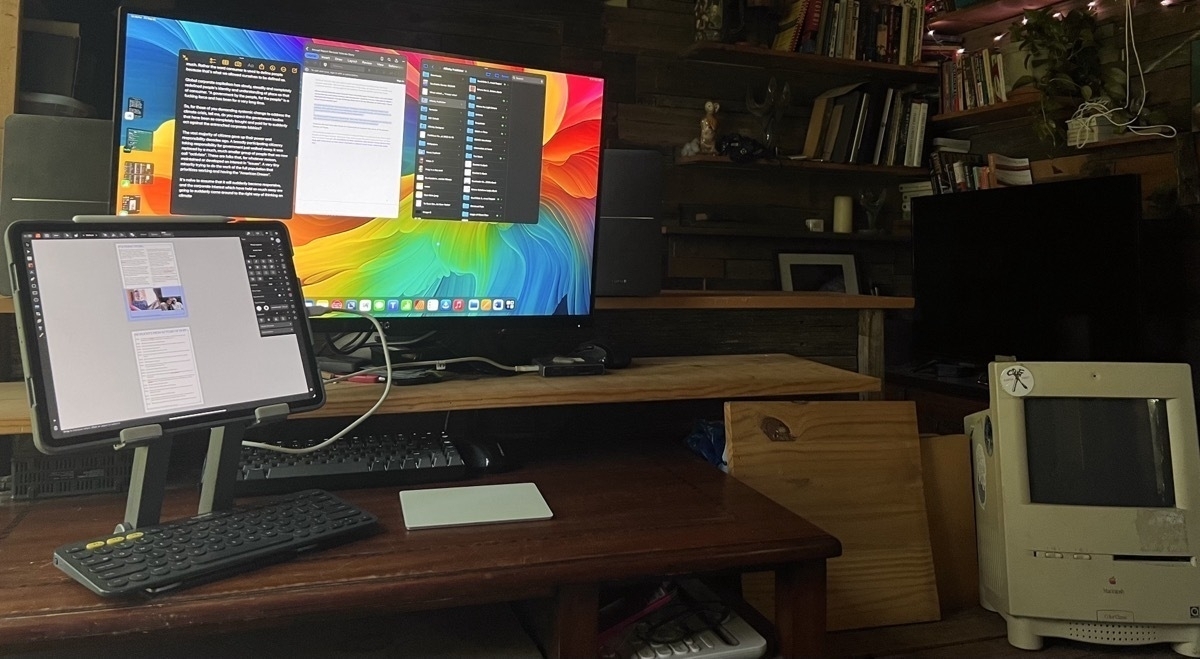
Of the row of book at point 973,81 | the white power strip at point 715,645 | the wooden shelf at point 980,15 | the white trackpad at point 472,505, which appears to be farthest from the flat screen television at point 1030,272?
the white trackpad at point 472,505

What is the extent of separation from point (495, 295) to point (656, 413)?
0.42m

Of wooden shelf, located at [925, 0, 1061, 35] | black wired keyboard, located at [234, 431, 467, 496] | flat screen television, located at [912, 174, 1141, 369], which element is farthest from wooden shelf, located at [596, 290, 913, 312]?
wooden shelf, located at [925, 0, 1061, 35]

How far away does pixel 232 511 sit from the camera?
2.70 feet

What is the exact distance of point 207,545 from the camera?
727 millimetres

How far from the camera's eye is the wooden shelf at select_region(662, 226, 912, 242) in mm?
2955

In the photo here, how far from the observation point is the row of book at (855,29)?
2.88 metres

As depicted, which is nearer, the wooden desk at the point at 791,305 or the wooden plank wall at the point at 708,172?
the wooden desk at the point at 791,305

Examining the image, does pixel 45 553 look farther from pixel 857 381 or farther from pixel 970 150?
pixel 970 150

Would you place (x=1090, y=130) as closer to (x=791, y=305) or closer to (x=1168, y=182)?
(x=1168, y=182)

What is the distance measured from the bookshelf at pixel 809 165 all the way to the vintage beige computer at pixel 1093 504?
5.97ft

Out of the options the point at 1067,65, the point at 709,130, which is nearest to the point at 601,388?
the point at 709,130

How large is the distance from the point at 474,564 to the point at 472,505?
17 cm

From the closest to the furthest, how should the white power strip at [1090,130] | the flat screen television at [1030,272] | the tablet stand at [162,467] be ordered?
1. the tablet stand at [162,467]
2. the flat screen television at [1030,272]
3. the white power strip at [1090,130]

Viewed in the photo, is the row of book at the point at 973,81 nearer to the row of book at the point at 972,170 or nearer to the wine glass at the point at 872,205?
the row of book at the point at 972,170
